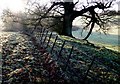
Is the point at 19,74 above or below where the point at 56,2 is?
below

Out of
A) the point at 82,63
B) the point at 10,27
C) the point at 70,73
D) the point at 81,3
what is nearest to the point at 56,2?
the point at 81,3

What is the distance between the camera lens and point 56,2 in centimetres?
3434

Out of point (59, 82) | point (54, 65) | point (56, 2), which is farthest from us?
point (56, 2)

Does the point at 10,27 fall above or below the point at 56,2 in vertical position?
below

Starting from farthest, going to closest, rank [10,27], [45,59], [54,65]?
[10,27], [45,59], [54,65]

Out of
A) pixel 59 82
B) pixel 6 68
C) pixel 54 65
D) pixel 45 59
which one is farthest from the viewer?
pixel 45 59

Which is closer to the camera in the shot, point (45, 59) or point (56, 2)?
point (45, 59)

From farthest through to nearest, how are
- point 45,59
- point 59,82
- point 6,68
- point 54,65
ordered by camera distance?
1. point 45,59
2. point 54,65
3. point 6,68
4. point 59,82

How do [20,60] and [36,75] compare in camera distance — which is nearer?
[36,75]

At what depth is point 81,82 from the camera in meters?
11.9

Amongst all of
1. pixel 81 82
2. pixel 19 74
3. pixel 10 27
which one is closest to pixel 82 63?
pixel 81 82

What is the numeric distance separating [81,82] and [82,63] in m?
3.84

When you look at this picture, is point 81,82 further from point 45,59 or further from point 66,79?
point 45,59

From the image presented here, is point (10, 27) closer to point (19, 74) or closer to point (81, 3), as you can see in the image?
point (81, 3)
